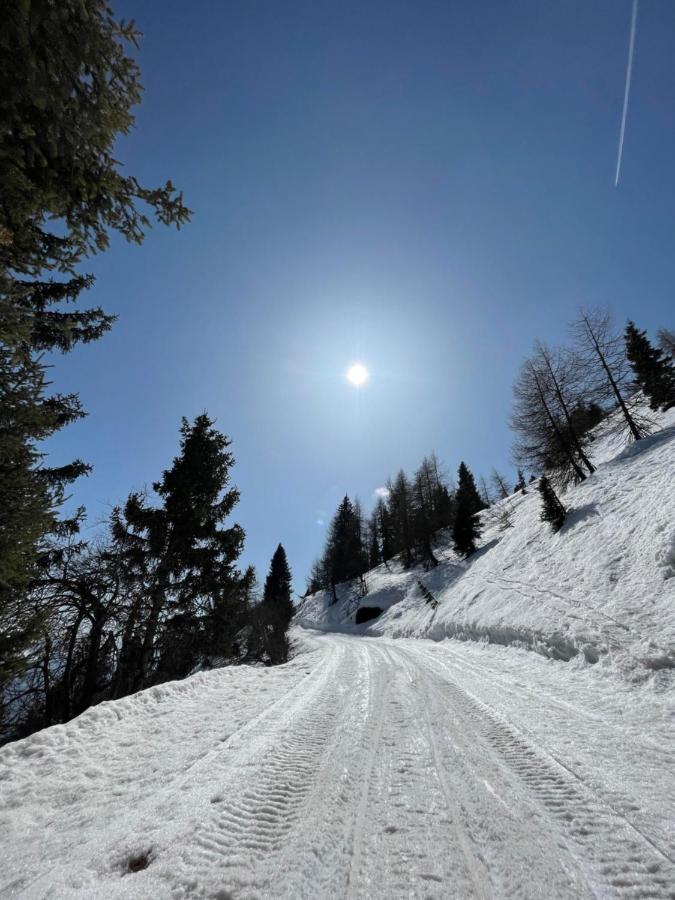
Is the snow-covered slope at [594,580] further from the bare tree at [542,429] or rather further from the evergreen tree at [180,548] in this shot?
the evergreen tree at [180,548]

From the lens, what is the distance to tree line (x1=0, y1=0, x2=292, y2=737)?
3723 millimetres

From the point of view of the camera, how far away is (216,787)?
10.4 ft

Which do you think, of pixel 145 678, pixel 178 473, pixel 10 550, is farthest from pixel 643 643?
pixel 178 473

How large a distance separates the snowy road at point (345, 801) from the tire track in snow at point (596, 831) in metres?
0.01

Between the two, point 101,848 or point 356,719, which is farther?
point 356,719

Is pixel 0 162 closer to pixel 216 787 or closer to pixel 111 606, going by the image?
pixel 216 787

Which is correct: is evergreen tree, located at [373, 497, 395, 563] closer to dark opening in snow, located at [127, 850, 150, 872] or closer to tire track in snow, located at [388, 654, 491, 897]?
tire track in snow, located at [388, 654, 491, 897]

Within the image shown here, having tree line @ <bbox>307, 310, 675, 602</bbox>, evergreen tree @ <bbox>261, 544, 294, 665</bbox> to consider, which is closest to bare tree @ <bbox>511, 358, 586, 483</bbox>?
tree line @ <bbox>307, 310, 675, 602</bbox>

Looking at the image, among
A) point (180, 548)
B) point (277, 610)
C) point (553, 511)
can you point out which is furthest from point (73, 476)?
point (277, 610)

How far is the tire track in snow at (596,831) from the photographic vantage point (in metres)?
2.06

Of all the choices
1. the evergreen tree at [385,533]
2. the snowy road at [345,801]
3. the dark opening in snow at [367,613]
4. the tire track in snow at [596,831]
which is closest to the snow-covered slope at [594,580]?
the snowy road at [345,801]

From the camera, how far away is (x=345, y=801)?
294cm

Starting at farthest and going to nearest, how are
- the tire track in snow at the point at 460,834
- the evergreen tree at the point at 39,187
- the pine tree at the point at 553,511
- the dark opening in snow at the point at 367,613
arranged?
the dark opening in snow at the point at 367,613 → the pine tree at the point at 553,511 → the evergreen tree at the point at 39,187 → the tire track in snow at the point at 460,834

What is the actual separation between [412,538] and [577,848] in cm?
3977
